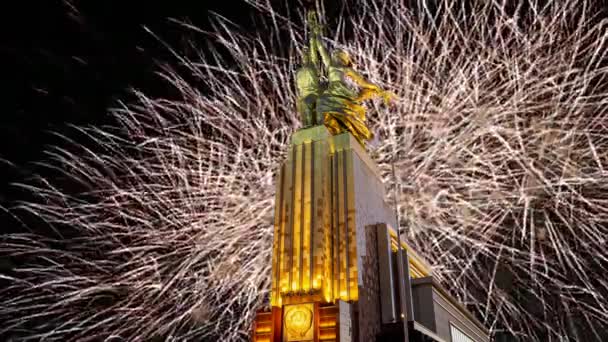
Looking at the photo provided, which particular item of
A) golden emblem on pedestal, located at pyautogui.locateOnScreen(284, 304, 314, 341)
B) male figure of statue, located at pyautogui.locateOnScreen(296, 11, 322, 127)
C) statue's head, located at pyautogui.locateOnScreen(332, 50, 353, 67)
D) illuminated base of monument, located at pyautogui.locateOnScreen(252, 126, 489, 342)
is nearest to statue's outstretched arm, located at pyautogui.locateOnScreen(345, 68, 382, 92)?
statue's head, located at pyautogui.locateOnScreen(332, 50, 353, 67)

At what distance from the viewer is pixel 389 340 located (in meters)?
15.2

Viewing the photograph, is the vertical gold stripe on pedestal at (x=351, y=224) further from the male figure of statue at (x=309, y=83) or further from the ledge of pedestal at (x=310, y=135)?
the male figure of statue at (x=309, y=83)

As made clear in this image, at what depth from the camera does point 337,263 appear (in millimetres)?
15203

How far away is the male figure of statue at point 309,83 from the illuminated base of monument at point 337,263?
38.3 inches

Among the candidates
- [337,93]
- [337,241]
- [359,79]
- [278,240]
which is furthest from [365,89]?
[278,240]

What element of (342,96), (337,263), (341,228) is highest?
(342,96)

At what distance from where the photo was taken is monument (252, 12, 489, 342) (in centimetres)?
1458

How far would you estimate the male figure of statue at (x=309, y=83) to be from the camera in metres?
18.8

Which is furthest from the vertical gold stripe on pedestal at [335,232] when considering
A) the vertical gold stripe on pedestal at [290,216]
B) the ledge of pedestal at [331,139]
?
the vertical gold stripe on pedestal at [290,216]

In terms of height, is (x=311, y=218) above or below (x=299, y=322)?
above

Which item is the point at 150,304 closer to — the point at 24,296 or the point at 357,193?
the point at 24,296

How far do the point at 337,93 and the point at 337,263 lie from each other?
22.0 ft

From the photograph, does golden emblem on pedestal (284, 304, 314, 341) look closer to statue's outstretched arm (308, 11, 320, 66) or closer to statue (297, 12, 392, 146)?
statue (297, 12, 392, 146)

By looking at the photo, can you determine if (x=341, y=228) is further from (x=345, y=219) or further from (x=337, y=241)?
(x=337, y=241)
